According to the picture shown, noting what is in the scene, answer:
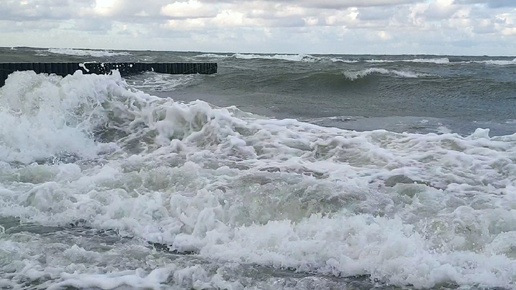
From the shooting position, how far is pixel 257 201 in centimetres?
495

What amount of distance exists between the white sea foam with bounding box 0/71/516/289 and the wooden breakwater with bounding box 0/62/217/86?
7.13m

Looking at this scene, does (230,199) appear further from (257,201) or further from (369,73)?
(369,73)

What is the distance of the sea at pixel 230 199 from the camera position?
369cm

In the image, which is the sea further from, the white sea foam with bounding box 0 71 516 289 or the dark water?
the dark water

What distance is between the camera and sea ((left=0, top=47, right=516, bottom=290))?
3691mm

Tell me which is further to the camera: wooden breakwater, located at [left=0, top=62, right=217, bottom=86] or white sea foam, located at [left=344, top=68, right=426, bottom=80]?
white sea foam, located at [left=344, top=68, right=426, bottom=80]

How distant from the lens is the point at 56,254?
3.96m

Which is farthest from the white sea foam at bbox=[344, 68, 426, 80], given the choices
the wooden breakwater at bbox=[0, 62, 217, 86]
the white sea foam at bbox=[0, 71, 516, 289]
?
the white sea foam at bbox=[0, 71, 516, 289]

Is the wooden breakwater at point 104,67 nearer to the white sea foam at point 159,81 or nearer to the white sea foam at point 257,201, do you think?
the white sea foam at point 159,81

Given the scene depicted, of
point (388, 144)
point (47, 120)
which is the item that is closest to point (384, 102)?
point (388, 144)

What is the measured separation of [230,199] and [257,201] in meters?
0.25

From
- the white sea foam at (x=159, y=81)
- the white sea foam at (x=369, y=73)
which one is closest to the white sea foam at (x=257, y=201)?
the white sea foam at (x=159, y=81)

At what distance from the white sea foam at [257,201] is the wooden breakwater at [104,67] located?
7.13 metres

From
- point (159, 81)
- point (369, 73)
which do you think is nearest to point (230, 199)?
point (159, 81)
